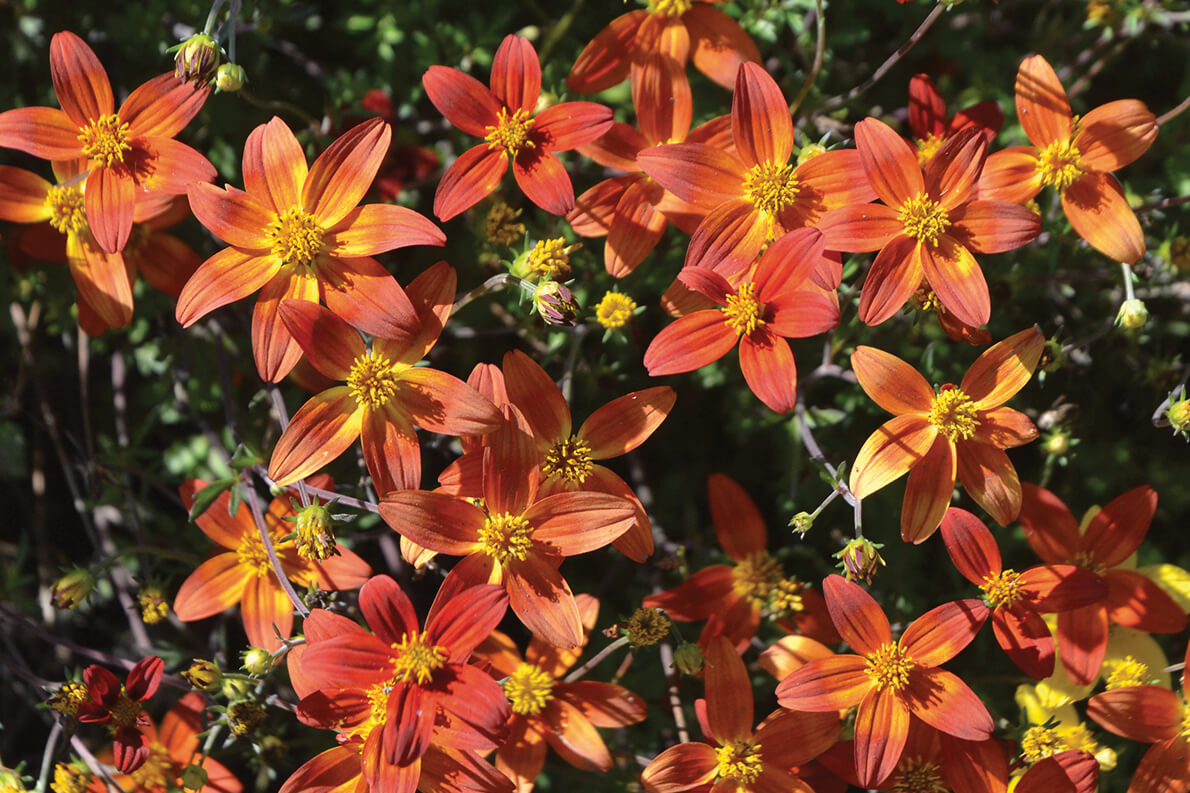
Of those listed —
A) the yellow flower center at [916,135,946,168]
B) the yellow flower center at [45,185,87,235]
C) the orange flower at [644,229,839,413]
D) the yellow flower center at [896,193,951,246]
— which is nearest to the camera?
the orange flower at [644,229,839,413]

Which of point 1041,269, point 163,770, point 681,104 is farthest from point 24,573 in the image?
point 1041,269

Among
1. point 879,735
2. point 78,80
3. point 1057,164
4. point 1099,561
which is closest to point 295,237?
point 78,80

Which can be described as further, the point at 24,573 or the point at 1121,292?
the point at 24,573

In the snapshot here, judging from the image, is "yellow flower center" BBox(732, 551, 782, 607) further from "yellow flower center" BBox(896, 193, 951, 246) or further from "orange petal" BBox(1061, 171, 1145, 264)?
"orange petal" BBox(1061, 171, 1145, 264)

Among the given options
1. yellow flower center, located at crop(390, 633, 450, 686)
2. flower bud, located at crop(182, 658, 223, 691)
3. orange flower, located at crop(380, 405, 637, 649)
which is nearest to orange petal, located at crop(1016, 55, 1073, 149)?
orange flower, located at crop(380, 405, 637, 649)

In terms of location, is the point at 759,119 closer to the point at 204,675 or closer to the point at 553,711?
the point at 553,711

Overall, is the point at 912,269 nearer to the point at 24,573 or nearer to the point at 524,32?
the point at 524,32
